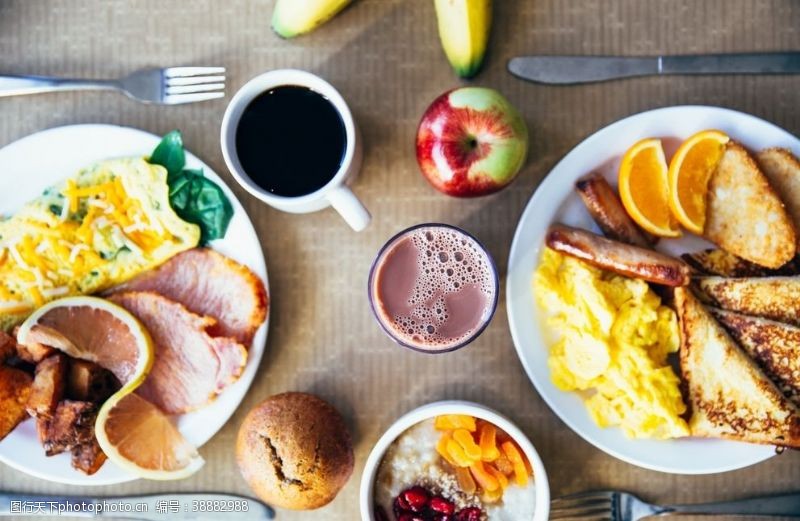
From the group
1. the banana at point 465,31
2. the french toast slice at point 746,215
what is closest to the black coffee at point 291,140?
the banana at point 465,31

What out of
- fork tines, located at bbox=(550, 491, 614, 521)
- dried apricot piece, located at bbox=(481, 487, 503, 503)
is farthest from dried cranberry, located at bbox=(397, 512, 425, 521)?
fork tines, located at bbox=(550, 491, 614, 521)

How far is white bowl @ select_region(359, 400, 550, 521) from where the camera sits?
132 centimetres

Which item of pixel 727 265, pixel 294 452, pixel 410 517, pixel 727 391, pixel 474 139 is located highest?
pixel 474 139

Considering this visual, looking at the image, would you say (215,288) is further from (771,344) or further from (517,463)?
(771,344)

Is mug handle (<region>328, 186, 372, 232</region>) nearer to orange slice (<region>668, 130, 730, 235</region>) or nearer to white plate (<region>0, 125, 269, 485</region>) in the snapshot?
white plate (<region>0, 125, 269, 485</region>)

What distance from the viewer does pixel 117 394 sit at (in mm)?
1440

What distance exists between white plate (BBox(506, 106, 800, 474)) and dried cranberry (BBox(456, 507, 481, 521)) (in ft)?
0.78

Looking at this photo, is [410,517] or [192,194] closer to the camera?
[410,517]

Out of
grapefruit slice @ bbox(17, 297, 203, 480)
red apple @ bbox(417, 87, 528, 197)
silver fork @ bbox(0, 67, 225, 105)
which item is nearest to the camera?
red apple @ bbox(417, 87, 528, 197)

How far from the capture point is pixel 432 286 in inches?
53.9

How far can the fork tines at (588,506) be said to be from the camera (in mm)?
1488

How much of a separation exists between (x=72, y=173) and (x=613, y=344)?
3.60 ft

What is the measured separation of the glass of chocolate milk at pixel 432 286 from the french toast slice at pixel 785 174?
0.55m

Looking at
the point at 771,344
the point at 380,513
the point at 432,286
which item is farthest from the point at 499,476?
the point at 771,344
